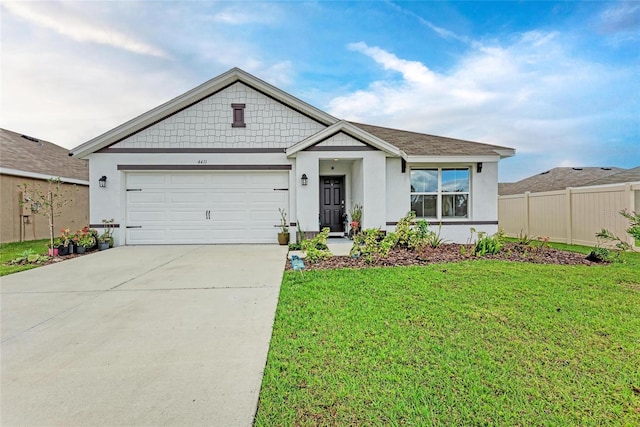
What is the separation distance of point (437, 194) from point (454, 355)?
8.70 meters

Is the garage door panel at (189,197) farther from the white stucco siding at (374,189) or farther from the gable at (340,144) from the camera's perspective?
the white stucco siding at (374,189)

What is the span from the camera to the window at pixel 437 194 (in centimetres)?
1079

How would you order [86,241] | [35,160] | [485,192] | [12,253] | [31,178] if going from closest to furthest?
[86,241]
[12,253]
[485,192]
[31,178]
[35,160]

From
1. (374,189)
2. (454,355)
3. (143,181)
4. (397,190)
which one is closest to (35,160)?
(143,181)

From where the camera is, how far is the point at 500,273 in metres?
5.73

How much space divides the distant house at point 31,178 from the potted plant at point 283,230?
29.9 feet

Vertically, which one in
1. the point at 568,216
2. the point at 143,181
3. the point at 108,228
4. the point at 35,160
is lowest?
the point at 108,228

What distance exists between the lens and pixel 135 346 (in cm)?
319

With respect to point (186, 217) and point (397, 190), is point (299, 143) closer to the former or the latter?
point (397, 190)

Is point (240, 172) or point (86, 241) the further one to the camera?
point (240, 172)

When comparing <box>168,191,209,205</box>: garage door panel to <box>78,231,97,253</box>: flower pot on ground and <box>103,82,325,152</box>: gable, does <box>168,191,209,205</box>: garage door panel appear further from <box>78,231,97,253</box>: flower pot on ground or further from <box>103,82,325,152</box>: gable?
<box>78,231,97,253</box>: flower pot on ground

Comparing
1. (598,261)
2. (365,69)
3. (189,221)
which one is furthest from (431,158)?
A: (189,221)

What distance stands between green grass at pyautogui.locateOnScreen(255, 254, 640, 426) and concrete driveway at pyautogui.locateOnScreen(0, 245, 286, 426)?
0.39 meters

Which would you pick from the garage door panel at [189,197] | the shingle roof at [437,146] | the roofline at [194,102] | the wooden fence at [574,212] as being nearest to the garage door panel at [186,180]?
the garage door panel at [189,197]
